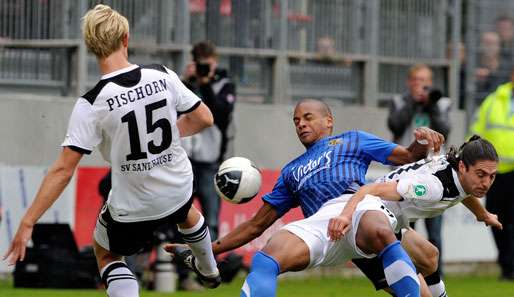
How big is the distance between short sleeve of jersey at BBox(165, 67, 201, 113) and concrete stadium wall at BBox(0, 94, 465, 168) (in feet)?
16.7

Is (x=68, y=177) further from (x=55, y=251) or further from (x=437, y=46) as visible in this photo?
(x=437, y=46)

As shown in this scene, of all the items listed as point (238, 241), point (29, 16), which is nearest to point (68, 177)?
point (238, 241)

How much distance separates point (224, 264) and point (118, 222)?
466cm

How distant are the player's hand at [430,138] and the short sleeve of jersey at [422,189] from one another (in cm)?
20

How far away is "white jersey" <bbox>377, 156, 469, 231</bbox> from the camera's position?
809cm

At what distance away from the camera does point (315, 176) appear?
27.4 ft

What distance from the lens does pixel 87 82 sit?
1366 centimetres

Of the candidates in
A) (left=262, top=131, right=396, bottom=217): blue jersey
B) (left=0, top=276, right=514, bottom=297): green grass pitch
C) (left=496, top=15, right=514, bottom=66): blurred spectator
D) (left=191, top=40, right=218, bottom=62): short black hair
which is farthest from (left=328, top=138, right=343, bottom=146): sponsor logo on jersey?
(left=496, top=15, right=514, bottom=66): blurred spectator

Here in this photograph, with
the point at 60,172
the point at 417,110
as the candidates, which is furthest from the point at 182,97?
the point at 417,110

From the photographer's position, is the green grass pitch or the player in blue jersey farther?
the green grass pitch

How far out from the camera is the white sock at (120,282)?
8.16 m

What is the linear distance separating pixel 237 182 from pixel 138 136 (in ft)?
3.70

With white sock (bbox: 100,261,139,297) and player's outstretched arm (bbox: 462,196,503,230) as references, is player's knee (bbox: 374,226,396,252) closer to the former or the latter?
player's outstretched arm (bbox: 462,196,503,230)

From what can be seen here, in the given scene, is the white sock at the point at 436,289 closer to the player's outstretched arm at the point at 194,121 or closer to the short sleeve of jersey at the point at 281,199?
the short sleeve of jersey at the point at 281,199
